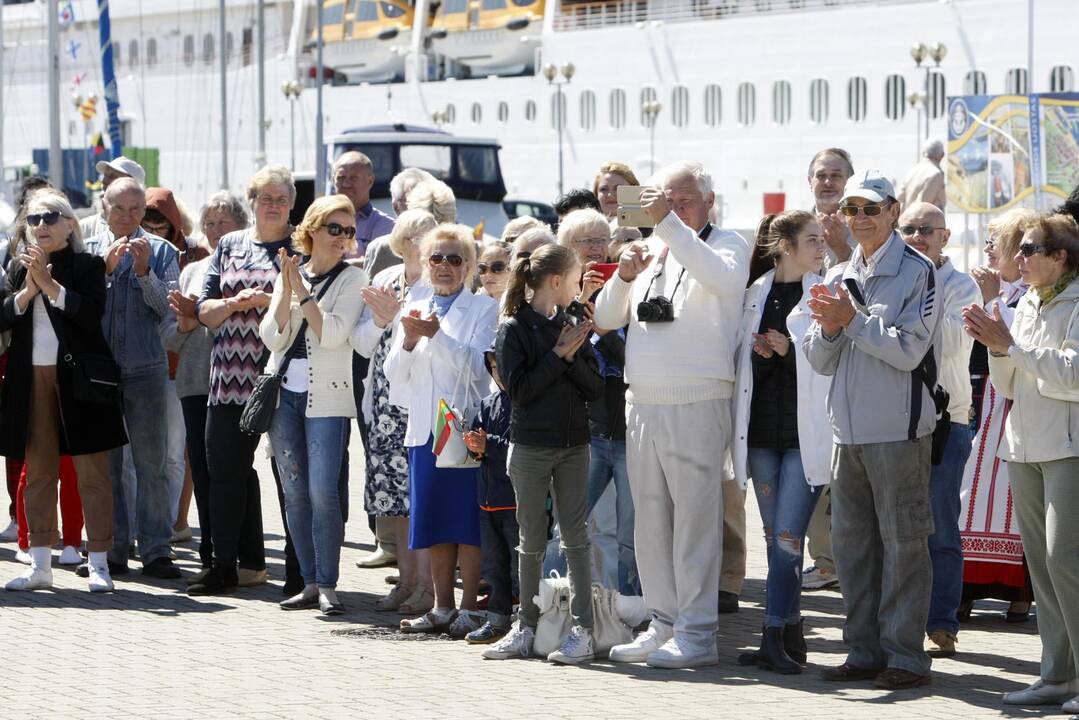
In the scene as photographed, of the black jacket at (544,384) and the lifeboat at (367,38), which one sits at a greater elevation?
the lifeboat at (367,38)

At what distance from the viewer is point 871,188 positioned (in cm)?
709

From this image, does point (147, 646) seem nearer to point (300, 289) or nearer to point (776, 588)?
point (300, 289)

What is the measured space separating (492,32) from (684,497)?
50.7 m

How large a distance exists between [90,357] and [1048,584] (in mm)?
5047

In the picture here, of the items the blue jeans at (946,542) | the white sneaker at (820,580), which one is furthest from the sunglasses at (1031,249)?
the white sneaker at (820,580)

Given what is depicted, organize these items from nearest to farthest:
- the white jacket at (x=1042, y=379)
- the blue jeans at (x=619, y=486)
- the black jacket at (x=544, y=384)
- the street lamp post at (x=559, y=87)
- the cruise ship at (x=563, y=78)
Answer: the white jacket at (x=1042, y=379)
the black jacket at (x=544, y=384)
the blue jeans at (x=619, y=486)
the cruise ship at (x=563, y=78)
the street lamp post at (x=559, y=87)

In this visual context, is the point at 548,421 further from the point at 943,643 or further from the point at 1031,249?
the point at 1031,249

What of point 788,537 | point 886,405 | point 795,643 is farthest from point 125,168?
point 886,405

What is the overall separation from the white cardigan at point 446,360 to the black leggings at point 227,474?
1.28 meters

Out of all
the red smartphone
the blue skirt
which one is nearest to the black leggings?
the blue skirt

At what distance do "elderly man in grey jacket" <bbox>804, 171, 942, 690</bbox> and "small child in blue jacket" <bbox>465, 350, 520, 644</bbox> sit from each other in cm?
163

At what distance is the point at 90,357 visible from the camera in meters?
9.53

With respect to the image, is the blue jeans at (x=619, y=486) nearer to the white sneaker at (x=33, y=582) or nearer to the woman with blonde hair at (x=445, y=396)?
the woman with blonde hair at (x=445, y=396)

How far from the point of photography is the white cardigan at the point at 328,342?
8.84 meters
